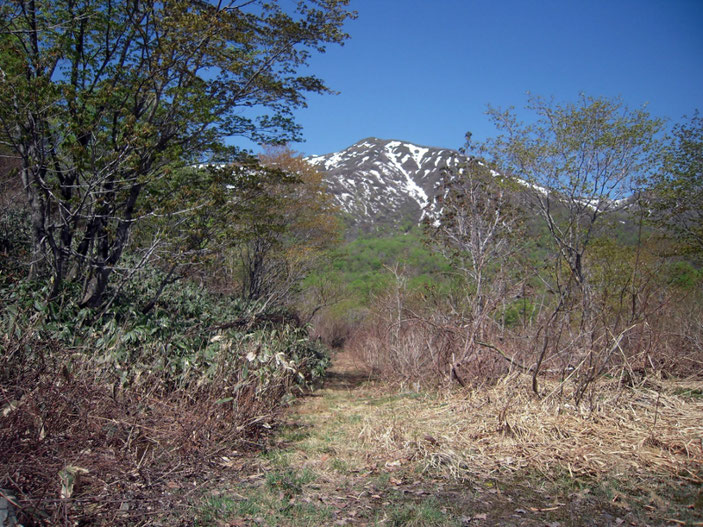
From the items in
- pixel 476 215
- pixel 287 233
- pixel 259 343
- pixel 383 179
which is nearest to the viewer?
pixel 259 343

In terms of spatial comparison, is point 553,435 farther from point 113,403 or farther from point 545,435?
point 113,403

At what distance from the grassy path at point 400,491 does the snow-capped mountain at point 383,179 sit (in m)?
32.2

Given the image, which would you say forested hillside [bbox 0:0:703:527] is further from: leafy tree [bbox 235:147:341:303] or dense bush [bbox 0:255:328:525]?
leafy tree [bbox 235:147:341:303]

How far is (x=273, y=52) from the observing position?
8414mm

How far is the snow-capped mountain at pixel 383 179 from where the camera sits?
45.5 meters

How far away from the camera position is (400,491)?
11.7 feet

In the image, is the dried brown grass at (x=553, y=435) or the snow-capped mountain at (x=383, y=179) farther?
the snow-capped mountain at (x=383, y=179)

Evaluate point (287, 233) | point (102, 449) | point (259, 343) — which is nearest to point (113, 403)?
point (102, 449)

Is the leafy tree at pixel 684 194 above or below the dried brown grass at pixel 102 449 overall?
above

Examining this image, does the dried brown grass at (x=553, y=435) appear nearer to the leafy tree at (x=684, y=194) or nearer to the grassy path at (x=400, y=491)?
the grassy path at (x=400, y=491)

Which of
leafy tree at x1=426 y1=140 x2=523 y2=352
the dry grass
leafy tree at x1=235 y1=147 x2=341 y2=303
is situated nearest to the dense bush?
the dry grass

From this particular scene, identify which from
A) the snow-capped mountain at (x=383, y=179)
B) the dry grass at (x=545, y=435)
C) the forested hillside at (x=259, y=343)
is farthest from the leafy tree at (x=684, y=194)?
the snow-capped mountain at (x=383, y=179)

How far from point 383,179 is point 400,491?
5255 cm

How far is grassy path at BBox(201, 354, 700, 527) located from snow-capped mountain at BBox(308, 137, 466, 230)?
1267 inches
